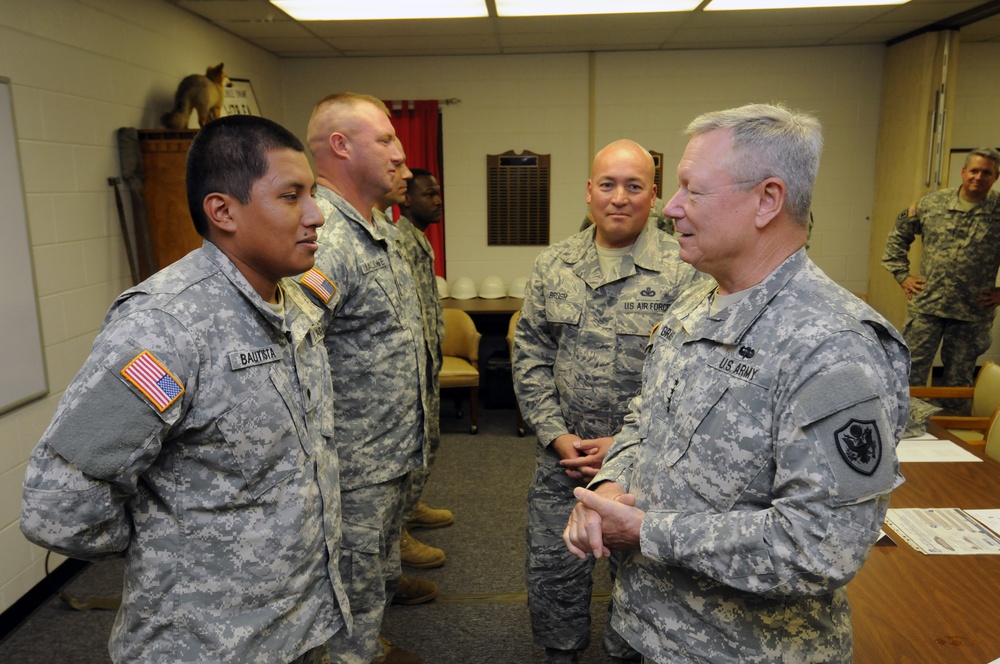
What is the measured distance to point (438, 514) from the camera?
141 inches

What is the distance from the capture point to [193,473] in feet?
4.09

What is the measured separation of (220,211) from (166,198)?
94.7 inches

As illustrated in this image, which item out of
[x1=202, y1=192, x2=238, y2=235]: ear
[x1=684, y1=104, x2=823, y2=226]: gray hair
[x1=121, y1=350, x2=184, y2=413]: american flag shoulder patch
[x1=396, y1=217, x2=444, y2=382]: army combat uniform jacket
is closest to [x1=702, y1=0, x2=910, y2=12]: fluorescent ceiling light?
[x1=396, y1=217, x2=444, y2=382]: army combat uniform jacket

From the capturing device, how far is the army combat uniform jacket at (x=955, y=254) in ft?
15.0

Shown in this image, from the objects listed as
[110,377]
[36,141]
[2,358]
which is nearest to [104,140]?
[36,141]

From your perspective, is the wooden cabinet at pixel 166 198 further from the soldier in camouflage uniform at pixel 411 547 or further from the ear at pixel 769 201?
the ear at pixel 769 201

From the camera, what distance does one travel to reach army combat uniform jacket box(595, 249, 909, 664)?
104 centimetres

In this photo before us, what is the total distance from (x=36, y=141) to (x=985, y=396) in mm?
4183

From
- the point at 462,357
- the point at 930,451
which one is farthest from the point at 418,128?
the point at 930,451

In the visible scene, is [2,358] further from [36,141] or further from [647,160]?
[647,160]

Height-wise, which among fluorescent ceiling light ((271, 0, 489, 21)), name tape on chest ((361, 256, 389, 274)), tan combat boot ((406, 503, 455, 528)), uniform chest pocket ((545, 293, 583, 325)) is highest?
fluorescent ceiling light ((271, 0, 489, 21))

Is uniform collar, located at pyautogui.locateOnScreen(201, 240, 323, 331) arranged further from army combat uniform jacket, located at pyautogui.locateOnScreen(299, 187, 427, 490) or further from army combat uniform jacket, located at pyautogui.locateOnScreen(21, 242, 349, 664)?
army combat uniform jacket, located at pyautogui.locateOnScreen(299, 187, 427, 490)

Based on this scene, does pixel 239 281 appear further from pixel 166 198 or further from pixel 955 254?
pixel 955 254

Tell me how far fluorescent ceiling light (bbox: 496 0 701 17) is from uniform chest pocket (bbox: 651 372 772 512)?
3.64m
